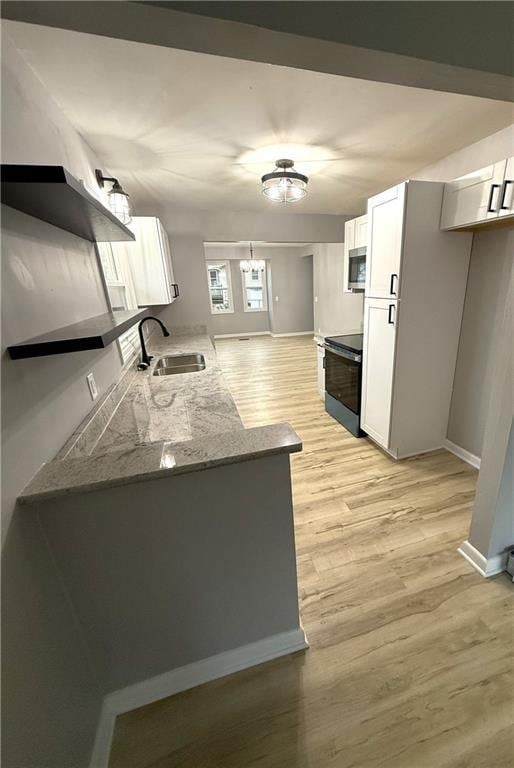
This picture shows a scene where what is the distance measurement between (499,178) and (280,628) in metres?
2.65

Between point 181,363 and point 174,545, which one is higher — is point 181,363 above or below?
above

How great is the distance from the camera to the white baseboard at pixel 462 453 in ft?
7.96

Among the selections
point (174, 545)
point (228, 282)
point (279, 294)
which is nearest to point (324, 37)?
point (174, 545)

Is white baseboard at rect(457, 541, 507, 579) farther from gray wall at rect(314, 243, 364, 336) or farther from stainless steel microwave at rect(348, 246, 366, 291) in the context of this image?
gray wall at rect(314, 243, 364, 336)

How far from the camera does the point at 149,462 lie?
36.3 inches

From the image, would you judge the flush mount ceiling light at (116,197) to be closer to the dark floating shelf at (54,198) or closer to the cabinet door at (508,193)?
the dark floating shelf at (54,198)

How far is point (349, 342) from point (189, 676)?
2.85 meters

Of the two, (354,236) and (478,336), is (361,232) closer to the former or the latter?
(354,236)

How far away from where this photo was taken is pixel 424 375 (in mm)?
2441

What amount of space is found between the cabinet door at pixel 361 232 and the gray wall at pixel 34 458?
8.25 feet

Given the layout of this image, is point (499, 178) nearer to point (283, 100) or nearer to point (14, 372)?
point (283, 100)

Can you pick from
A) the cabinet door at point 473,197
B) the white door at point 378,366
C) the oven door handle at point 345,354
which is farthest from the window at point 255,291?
the cabinet door at point 473,197

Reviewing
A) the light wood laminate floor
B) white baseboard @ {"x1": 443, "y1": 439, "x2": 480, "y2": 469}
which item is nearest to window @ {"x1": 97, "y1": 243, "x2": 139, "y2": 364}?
the light wood laminate floor

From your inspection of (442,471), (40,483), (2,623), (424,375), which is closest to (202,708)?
(2,623)
